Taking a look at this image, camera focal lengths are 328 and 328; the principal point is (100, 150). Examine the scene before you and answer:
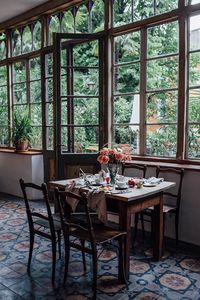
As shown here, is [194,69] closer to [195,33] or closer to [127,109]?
[195,33]

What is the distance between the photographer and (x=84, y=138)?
4941 mm

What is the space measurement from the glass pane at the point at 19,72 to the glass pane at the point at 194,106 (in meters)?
3.64

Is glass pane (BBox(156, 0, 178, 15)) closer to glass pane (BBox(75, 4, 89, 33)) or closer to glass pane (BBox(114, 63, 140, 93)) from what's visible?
glass pane (BBox(114, 63, 140, 93))

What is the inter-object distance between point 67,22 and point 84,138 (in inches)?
80.7

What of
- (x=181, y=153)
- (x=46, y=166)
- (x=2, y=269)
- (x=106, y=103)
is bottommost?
(x=2, y=269)

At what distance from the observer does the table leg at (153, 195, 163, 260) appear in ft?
10.9

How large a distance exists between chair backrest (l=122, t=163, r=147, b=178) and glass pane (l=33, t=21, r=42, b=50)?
10.0 feet

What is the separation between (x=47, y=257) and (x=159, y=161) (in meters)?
1.85

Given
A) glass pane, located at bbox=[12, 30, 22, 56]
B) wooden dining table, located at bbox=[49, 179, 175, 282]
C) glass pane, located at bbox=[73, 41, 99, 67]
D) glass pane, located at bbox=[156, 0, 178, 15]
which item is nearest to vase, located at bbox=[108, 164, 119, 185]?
wooden dining table, located at bbox=[49, 179, 175, 282]

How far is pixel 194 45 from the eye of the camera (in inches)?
156

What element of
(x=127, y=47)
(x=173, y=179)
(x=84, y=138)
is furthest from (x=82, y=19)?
(x=173, y=179)

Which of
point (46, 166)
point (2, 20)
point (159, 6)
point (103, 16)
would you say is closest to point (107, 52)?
→ point (103, 16)

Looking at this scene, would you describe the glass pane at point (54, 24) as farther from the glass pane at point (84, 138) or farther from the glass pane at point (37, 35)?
the glass pane at point (84, 138)

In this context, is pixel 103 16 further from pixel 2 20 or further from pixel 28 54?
pixel 2 20
